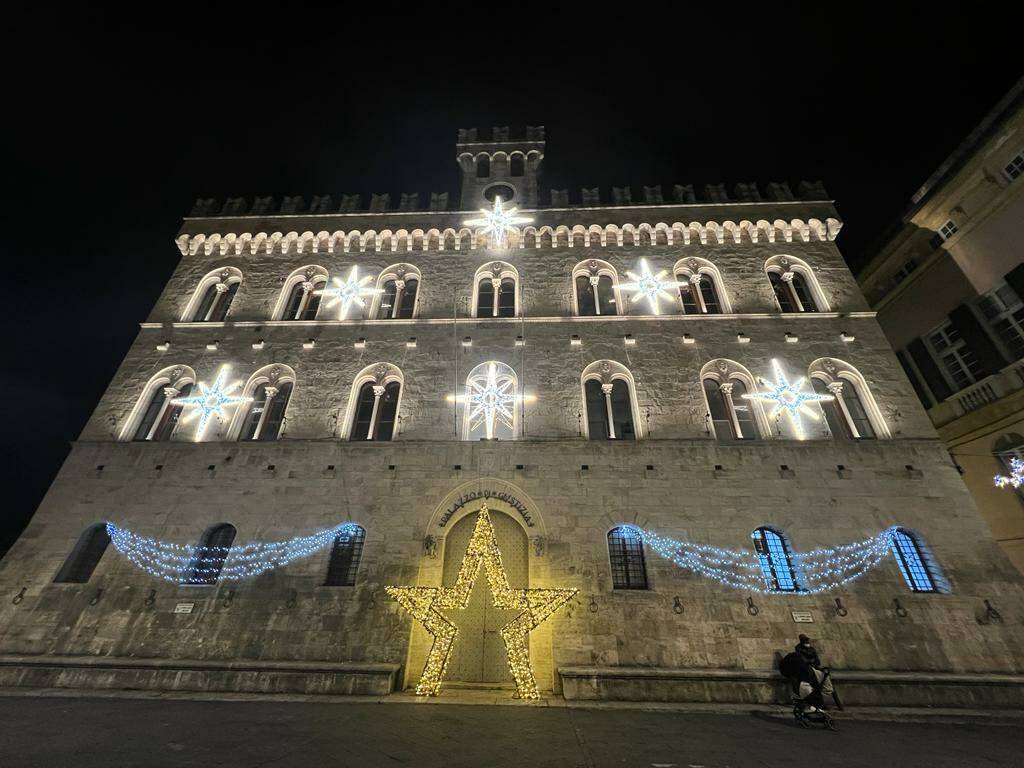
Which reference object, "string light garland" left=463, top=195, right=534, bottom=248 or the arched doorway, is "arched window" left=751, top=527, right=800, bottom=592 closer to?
the arched doorway

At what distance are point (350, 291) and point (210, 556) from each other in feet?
34.2

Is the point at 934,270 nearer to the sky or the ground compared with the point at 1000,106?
nearer to the ground

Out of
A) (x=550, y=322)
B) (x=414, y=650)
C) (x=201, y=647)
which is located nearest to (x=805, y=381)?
(x=550, y=322)

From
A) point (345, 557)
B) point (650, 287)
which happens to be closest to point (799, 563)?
point (650, 287)

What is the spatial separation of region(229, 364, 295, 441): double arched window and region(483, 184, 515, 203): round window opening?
12.2m

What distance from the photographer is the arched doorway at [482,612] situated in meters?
11.3

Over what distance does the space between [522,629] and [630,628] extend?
2900mm

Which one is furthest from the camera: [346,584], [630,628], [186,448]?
[186,448]

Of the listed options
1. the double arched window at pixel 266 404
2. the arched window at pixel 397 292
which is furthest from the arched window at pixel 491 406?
the double arched window at pixel 266 404

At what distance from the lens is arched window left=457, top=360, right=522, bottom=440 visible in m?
14.7

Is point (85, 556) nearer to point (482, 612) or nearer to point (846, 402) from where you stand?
point (482, 612)

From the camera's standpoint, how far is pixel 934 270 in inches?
740

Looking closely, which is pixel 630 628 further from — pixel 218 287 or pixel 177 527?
pixel 218 287

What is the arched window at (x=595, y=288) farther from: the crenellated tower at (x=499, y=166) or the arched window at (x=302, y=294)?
the arched window at (x=302, y=294)
